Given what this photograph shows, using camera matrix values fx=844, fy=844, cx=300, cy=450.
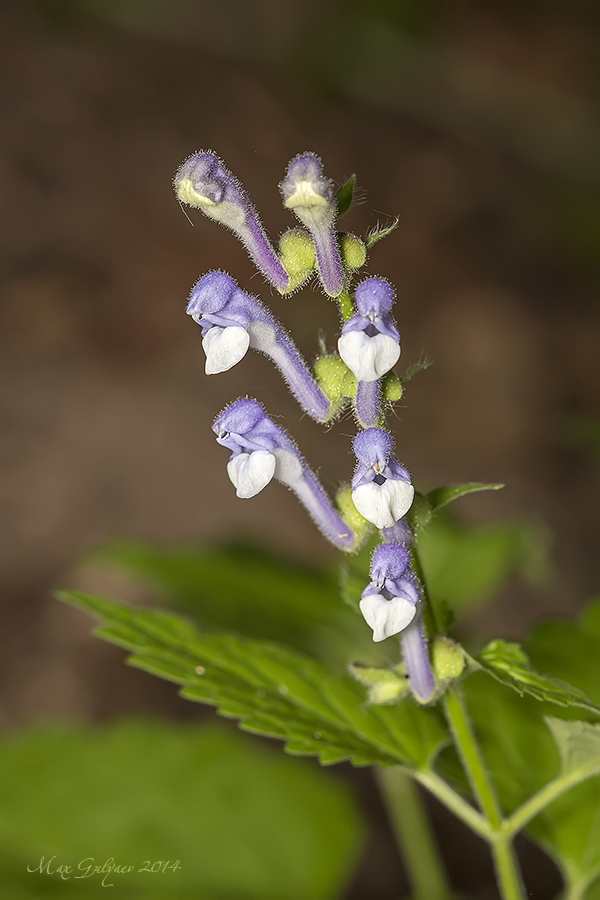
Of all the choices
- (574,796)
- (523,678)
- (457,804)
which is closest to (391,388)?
(523,678)

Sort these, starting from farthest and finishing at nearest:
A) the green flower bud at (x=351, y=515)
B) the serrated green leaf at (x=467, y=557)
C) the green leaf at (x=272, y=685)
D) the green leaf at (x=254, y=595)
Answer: the serrated green leaf at (x=467, y=557), the green leaf at (x=254, y=595), the green leaf at (x=272, y=685), the green flower bud at (x=351, y=515)

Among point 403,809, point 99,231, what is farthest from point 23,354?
point 403,809

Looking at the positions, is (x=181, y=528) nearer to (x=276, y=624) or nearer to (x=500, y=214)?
(x=276, y=624)

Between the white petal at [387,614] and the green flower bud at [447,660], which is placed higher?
the white petal at [387,614]

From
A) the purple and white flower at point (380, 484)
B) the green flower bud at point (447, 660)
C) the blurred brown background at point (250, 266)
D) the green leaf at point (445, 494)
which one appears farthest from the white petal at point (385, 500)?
the blurred brown background at point (250, 266)

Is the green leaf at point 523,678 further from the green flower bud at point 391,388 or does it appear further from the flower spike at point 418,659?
the green flower bud at point 391,388
